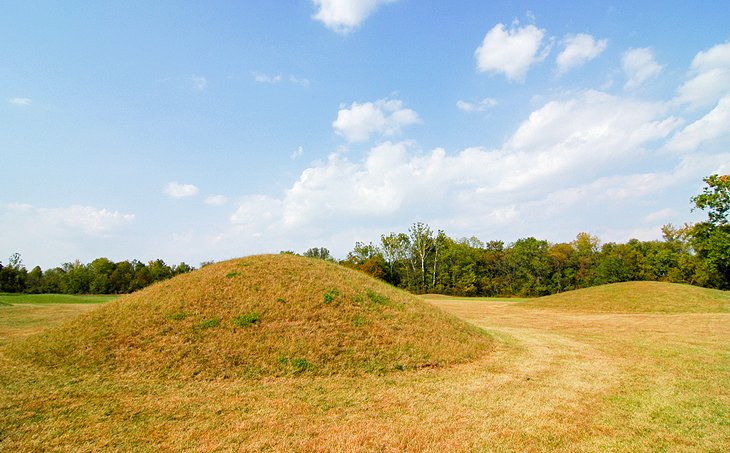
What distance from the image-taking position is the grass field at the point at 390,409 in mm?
5391

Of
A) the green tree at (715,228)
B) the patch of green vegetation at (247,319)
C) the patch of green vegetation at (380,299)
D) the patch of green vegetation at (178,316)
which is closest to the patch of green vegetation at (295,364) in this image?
the patch of green vegetation at (247,319)

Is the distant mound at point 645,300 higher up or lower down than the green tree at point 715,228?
lower down

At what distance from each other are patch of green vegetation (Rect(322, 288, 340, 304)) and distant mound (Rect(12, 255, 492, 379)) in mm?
42

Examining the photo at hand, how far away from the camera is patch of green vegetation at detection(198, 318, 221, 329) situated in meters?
10.4

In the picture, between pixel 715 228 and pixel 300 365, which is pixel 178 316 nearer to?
pixel 300 365

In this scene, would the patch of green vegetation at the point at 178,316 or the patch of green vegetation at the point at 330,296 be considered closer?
the patch of green vegetation at the point at 178,316

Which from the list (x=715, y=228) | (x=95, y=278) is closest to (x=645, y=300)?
(x=715, y=228)

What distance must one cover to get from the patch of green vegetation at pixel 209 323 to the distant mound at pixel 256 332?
1.2 inches

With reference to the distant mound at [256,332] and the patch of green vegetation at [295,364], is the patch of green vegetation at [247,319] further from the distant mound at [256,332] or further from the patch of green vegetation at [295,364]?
the patch of green vegetation at [295,364]

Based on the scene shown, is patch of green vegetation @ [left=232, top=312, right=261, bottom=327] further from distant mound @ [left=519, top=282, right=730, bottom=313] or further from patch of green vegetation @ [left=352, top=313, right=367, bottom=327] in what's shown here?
distant mound @ [left=519, top=282, right=730, bottom=313]

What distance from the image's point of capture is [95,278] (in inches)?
3031

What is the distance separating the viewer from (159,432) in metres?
5.62

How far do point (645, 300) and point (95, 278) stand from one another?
95.7 m

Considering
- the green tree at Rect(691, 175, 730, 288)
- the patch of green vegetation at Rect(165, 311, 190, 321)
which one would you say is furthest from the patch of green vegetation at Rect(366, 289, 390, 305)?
the green tree at Rect(691, 175, 730, 288)
